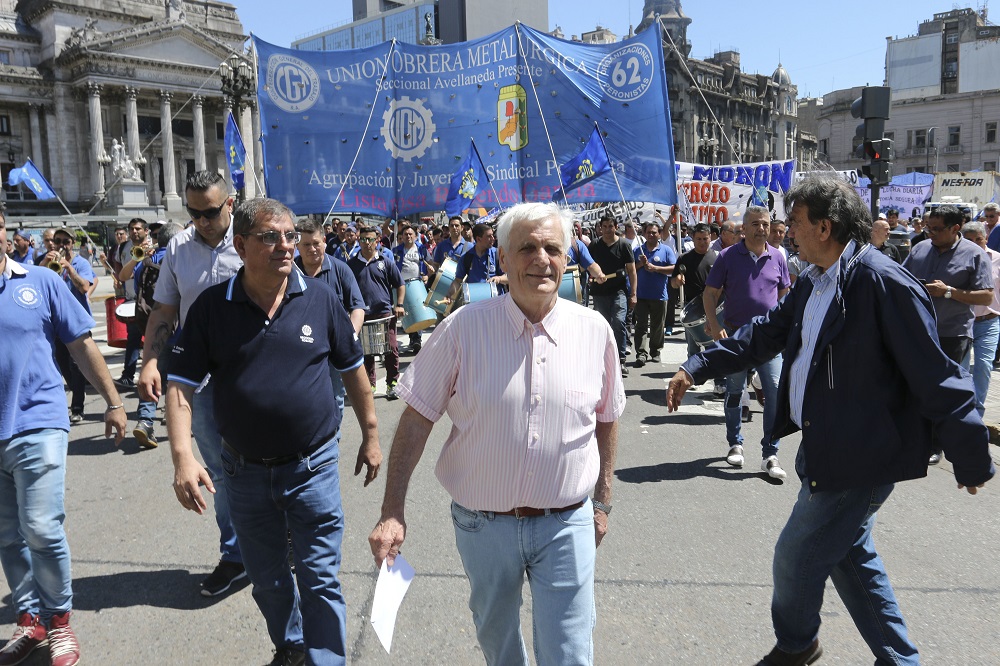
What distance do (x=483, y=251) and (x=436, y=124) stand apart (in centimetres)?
318

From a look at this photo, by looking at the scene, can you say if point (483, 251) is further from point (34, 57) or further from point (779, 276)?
point (34, 57)

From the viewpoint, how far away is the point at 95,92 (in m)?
58.8

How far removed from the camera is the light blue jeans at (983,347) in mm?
6719

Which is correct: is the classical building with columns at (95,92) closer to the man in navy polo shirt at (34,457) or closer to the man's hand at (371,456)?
the man in navy polo shirt at (34,457)

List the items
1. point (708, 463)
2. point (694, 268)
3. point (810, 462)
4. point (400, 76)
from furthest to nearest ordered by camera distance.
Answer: point (400, 76)
point (694, 268)
point (708, 463)
point (810, 462)

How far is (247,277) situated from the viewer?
118 inches

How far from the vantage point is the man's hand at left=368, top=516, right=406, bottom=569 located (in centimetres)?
234

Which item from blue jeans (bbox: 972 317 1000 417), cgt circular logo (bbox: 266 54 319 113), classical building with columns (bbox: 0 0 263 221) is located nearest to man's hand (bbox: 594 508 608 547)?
blue jeans (bbox: 972 317 1000 417)

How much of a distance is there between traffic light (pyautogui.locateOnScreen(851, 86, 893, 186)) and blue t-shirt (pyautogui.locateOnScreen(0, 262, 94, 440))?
1085 centimetres

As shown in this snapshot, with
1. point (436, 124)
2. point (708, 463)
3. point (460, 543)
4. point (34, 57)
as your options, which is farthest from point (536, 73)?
point (34, 57)

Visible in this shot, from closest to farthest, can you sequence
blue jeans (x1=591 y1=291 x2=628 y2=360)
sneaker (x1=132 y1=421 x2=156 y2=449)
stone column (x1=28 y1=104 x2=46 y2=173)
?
sneaker (x1=132 y1=421 x2=156 y2=449) → blue jeans (x1=591 y1=291 x2=628 y2=360) → stone column (x1=28 y1=104 x2=46 y2=173)

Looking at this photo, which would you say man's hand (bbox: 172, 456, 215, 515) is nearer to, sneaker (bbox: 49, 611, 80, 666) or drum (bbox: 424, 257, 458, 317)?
sneaker (bbox: 49, 611, 80, 666)

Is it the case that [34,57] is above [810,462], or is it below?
above

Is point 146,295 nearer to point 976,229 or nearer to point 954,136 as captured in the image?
point 976,229
